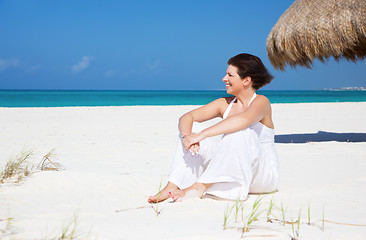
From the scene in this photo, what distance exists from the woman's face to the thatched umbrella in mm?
3073

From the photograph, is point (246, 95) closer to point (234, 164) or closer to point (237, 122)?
point (237, 122)

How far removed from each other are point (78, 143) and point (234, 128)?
367cm

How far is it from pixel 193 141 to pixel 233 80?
1.81 feet

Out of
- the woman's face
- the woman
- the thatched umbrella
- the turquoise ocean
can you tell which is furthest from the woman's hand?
the turquoise ocean

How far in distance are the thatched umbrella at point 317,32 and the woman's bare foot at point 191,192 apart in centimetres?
362

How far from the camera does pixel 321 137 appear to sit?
6.41 metres

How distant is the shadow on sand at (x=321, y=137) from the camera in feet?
19.7

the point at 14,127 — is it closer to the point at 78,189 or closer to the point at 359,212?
the point at 78,189

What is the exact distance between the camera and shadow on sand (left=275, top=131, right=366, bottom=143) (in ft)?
19.7

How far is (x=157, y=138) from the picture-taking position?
6.21 metres

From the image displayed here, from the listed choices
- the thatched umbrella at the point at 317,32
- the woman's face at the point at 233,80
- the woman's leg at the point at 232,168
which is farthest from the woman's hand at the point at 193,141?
the thatched umbrella at the point at 317,32

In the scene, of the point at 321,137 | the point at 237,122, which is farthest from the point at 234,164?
the point at 321,137

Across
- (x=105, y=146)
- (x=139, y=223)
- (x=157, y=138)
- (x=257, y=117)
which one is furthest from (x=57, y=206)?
(x=157, y=138)

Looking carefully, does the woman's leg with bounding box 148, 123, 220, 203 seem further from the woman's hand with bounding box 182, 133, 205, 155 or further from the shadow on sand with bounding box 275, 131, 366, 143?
the shadow on sand with bounding box 275, 131, 366, 143
